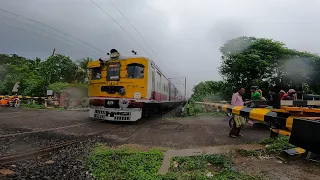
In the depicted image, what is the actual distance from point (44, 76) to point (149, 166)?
73.0 ft

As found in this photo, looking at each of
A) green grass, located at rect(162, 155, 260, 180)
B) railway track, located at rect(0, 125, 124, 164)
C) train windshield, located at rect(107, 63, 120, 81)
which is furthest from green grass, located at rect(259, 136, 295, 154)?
train windshield, located at rect(107, 63, 120, 81)

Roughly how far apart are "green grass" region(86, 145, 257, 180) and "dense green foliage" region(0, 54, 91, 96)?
63.2 ft

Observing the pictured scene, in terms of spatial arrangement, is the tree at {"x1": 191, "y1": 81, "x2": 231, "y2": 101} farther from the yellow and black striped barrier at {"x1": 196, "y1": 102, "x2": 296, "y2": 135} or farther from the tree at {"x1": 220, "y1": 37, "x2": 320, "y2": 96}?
the yellow and black striped barrier at {"x1": 196, "y1": 102, "x2": 296, "y2": 135}

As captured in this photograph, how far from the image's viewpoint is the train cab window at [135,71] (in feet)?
34.8

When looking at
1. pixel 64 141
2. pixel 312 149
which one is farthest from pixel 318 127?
pixel 64 141

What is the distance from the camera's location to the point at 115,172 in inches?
159

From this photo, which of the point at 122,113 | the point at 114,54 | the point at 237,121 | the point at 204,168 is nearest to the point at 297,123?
the point at 204,168

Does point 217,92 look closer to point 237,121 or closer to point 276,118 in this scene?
point 237,121

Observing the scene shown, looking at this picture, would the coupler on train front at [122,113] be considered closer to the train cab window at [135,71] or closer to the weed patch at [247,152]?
the train cab window at [135,71]

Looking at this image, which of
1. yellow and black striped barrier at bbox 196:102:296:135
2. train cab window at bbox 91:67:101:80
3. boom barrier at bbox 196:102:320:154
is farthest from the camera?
train cab window at bbox 91:67:101:80

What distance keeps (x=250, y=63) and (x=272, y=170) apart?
2156cm

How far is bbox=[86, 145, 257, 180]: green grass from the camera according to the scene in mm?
3721

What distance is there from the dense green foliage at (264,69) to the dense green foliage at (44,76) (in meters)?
14.8

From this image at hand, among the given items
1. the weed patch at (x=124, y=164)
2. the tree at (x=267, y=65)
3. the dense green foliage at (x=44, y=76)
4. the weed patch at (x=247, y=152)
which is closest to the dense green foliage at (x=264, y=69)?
the tree at (x=267, y=65)
